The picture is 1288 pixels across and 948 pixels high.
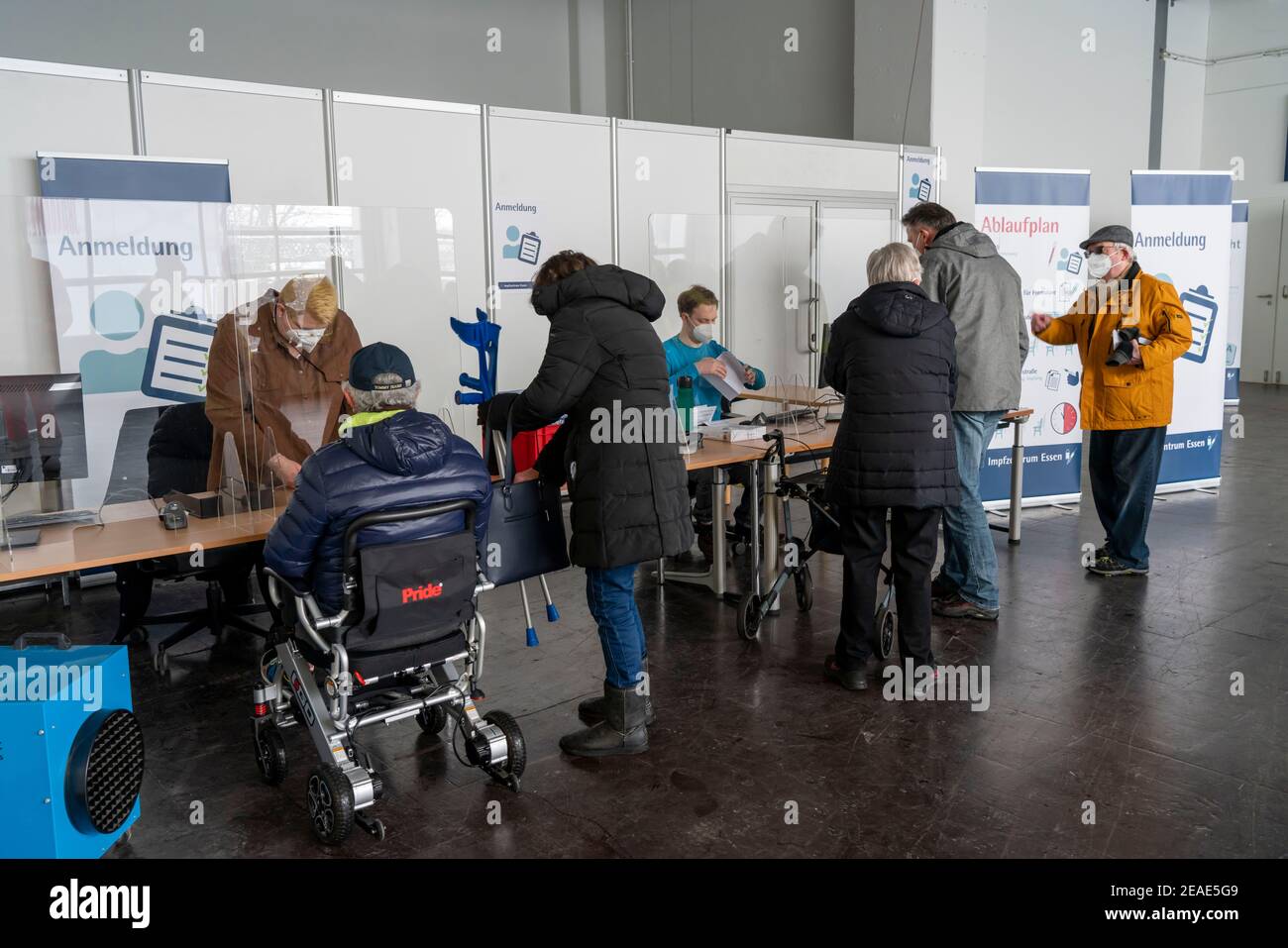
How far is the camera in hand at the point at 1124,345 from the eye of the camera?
201 inches

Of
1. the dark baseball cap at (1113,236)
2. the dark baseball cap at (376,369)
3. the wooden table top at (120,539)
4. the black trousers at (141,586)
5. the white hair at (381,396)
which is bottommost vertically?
the black trousers at (141,586)

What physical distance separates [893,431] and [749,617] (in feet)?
3.91

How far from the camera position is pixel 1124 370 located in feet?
16.8

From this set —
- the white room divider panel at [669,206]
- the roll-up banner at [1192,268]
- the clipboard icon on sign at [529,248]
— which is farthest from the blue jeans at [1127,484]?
the clipboard icon on sign at [529,248]

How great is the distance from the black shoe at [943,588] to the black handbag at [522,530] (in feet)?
6.68

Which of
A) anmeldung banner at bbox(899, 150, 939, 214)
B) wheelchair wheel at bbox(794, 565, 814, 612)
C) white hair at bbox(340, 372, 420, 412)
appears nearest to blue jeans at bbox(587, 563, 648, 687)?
white hair at bbox(340, 372, 420, 412)

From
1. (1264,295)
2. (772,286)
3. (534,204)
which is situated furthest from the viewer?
(1264,295)

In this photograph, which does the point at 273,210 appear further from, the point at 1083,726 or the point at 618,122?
the point at 1083,726

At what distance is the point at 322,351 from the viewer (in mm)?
4031

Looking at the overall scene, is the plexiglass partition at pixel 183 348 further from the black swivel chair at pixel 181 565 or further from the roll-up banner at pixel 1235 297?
the roll-up banner at pixel 1235 297

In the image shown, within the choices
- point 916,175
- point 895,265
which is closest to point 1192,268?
point 916,175

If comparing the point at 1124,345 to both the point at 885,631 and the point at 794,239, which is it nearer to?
the point at 885,631

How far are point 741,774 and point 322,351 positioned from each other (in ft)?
7.22

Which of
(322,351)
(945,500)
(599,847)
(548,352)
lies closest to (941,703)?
(945,500)
